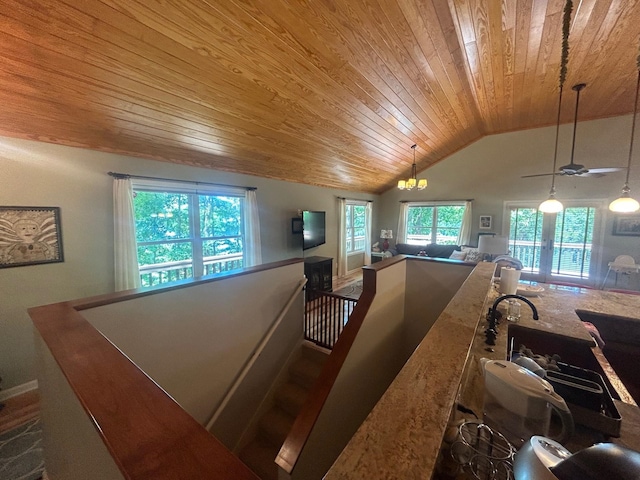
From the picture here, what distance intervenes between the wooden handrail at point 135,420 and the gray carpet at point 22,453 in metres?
1.54

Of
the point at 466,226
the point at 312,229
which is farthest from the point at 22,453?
the point at 466,226

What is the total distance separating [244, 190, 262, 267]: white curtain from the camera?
4008mm

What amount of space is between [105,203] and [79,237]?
1.34 ft

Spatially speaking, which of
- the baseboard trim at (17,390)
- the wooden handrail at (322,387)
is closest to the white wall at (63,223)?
the baseboard trim at (17,390)

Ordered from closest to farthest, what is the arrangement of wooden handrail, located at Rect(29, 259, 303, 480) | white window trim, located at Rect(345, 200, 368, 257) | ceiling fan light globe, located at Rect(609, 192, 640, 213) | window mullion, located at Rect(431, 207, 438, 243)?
wooden handrail, located at Rect(29, 259, 303, 480) → ceiling fan light globe, located at Rect(609, 192, 640, 213) → white window trim, located at Rect(345, 200, 368, 257) → window mullion, located at Rect(431, 207, 438, 243)

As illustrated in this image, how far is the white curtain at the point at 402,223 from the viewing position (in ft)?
23.1

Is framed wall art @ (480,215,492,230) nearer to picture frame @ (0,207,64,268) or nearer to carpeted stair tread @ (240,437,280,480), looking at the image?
carpeted stair tread @ (240,437,280,480)

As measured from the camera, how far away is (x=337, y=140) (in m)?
3.73

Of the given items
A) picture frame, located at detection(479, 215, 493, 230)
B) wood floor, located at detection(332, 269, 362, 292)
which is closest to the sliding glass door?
picture frame, located at detection(479, 215, 493, 230)

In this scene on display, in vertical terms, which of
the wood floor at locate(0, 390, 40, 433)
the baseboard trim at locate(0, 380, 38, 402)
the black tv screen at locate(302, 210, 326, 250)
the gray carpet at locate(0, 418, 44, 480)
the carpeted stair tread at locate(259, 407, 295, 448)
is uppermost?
the black tv screen at locate(302, 210, 326, 250)

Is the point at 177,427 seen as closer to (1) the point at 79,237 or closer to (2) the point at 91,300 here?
(2) the point at 91,300

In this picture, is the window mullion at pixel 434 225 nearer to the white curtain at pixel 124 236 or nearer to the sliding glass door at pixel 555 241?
the sliding glass door at pixel 555 241

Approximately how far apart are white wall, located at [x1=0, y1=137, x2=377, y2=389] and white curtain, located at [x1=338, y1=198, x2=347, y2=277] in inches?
150

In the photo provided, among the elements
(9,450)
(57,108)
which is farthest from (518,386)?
(57,108)
